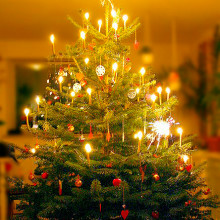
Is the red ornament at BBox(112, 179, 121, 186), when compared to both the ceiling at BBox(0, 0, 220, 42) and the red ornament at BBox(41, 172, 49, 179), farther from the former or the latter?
the ceiling at BBox(0, 0, 220, 42)

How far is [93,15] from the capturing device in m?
4.02

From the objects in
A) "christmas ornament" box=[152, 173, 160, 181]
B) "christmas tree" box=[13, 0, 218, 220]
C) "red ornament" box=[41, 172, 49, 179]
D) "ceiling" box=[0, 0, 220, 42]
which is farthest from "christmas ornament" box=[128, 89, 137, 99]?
"ceiling" box=[0, 0, 220, 42]

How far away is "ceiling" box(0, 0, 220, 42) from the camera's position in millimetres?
3628

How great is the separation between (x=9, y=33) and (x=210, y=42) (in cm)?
282

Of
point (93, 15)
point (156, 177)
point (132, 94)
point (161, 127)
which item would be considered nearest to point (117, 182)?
point (156, 177)

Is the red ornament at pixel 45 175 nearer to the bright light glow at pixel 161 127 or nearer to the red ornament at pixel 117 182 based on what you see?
the red ornament at pixel 117 182

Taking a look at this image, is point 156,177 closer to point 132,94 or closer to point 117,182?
point 117,182

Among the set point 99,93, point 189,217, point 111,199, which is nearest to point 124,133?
point 99,93

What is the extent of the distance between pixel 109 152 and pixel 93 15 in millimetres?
2518

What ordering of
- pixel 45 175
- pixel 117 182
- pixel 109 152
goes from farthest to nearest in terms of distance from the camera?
pixel 109 152 < pixel 45 175 < pixel 117 182

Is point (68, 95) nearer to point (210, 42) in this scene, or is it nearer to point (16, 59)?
point (16, 59)

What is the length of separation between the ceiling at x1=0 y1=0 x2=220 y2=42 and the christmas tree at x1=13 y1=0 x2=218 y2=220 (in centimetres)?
173

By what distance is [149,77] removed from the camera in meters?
1.92

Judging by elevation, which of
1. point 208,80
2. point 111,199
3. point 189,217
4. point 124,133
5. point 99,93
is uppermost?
point 208,80
